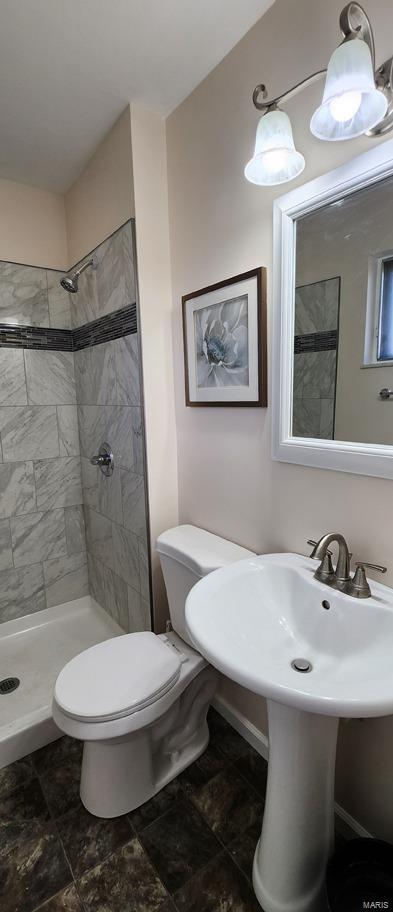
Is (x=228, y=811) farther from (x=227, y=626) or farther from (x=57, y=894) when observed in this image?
(x=227, y=626)

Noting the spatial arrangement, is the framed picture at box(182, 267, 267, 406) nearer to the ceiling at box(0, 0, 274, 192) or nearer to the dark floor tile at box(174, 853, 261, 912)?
the ceiling at box(0, 0, 274, 192)

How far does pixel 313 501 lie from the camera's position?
1.13m

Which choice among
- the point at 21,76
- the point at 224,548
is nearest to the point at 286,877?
the point at 224,548

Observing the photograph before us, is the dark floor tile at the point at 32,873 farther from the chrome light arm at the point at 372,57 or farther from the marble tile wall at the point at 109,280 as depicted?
the chrome light arm at the point at 372,57

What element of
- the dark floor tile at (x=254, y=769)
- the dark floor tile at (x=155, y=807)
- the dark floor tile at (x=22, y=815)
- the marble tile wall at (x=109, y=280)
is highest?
the marble tile wall at (x=109, y=280)

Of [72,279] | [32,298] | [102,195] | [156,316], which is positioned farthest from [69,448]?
[102,195]

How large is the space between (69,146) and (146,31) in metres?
0.67

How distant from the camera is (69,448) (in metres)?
2.30

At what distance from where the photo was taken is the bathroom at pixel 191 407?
3.17ft

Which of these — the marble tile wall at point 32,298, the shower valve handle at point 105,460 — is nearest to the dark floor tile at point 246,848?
the shower valve handle at point 105,460

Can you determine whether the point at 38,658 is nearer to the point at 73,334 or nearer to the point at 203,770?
the point at 203,770

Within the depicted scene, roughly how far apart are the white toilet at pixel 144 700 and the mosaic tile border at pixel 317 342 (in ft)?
→ 2.31

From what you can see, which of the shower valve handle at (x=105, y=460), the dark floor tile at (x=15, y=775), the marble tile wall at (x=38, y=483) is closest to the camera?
the dark floor tile at (x=15, y=775)

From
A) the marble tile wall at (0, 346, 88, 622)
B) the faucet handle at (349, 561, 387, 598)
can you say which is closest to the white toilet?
the faucet handle at (349, 561, 387, 598)
